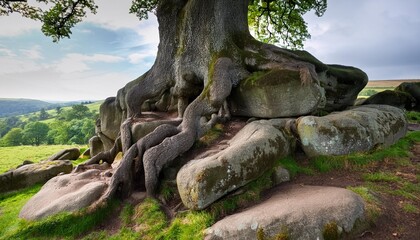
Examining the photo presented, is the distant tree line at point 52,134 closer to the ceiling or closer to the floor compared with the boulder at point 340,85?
closer to the floor

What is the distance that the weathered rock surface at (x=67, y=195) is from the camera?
8133mm

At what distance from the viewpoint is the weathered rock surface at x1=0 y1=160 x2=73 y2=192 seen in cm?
1332

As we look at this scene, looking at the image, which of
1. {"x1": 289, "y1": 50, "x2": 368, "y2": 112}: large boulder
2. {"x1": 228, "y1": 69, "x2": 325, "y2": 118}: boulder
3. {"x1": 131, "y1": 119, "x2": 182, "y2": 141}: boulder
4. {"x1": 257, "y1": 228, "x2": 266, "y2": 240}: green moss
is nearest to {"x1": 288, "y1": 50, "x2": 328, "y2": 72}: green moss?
{"x1": 289, "y1": 50, "x2": 368, "y2": 112}: large boulder

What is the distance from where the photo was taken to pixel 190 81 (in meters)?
12.6

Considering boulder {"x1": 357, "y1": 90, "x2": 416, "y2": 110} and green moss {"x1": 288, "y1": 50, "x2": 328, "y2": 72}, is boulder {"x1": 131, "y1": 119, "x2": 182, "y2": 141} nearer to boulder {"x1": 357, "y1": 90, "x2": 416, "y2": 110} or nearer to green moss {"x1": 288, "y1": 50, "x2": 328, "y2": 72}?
green moss {"x1": 288, "y1": 50, "x2": 328, "y2": 72}

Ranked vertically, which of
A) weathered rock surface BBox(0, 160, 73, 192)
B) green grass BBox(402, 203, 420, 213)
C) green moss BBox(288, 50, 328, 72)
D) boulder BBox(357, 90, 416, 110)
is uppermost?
green moss BBox(288, 50, 328, 72)

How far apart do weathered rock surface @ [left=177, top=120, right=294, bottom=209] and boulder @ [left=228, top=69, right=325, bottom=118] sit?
8.34 feet

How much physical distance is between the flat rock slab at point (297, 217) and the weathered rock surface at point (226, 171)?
77 centimetres

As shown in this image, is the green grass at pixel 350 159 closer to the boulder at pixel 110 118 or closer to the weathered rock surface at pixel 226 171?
the weathered rock surface at pixel 226 171

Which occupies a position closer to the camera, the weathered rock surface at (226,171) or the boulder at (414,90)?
the weathered rock surface at (226,171)

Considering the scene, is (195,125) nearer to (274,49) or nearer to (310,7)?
(274,49)

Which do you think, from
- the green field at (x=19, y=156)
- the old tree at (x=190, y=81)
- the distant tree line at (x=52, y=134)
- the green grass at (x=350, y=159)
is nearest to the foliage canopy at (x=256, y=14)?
the old tree at (x=190, y=81)

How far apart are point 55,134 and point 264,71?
10534cm

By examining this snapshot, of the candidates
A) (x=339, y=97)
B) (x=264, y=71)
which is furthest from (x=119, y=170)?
(x=339, y=97)
